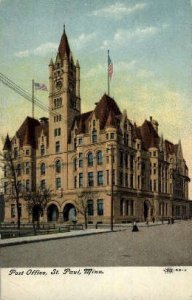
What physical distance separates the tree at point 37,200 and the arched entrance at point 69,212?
2.59 metres

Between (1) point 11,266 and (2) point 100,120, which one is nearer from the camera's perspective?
(1) point 11,266

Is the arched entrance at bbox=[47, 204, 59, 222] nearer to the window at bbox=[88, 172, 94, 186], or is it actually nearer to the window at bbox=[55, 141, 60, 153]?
the window at bbox=[88, 172, 94, 186]

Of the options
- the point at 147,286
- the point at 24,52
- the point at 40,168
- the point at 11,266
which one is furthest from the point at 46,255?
the point at 40,168

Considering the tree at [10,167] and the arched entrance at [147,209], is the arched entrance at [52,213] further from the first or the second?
the arched entrance at [147,209]

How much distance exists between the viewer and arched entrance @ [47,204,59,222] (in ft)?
139

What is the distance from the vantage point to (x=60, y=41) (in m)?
13.1

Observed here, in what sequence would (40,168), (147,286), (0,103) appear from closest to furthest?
(147,286), (0,103), (40,168)

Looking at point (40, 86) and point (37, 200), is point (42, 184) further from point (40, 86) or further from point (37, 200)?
point (40, 86)

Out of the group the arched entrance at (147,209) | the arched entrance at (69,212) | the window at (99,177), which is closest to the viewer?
the window at (99,177)

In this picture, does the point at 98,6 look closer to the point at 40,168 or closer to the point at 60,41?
the point at 60,41

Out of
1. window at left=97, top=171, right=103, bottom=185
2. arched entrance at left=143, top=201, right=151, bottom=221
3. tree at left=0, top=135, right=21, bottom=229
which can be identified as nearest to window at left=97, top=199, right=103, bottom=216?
window at left=97, top=171, right=103, bottom=185

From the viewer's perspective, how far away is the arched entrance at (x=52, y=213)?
42219mm

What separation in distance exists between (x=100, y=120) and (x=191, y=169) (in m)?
28.5

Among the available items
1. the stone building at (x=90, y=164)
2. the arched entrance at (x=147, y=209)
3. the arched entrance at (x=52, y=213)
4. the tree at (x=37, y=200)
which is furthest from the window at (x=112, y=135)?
the arched entrance at (x=52, y=213)
